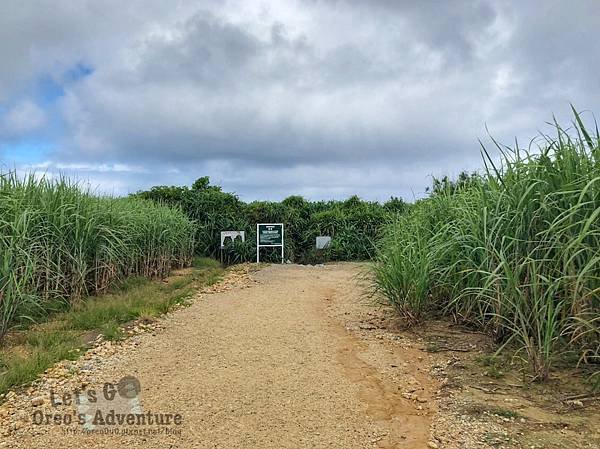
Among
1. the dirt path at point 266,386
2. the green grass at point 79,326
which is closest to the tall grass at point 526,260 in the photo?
the dirt path at point 266,386

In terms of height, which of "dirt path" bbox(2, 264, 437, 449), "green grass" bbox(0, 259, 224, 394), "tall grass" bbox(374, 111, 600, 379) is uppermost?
"tall grass" bbox(374, 111, 600, 379)

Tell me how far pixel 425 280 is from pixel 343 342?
3.02 ft

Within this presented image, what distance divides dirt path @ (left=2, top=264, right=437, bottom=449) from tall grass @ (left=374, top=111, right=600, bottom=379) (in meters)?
0.68

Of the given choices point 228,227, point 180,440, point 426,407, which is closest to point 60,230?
point 180,440

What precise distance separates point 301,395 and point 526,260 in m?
1.72

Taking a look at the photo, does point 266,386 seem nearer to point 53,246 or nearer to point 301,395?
point 301,395

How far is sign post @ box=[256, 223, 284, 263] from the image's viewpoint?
12270 mm

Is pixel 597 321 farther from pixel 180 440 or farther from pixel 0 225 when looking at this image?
pixel 0 225

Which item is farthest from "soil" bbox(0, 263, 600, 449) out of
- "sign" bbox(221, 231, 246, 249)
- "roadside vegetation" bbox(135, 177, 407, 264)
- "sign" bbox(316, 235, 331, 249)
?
"sign" bbox(316, 235, 331, 249)

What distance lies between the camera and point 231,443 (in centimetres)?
246

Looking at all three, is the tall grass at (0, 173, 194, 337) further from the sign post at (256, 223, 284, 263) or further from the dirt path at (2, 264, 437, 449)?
the sign post at (256, 223, 284, 263)

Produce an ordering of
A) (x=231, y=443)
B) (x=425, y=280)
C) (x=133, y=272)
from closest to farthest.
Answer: (x=231, y=443) → (x=425, y=280) → (x=133, y=272)

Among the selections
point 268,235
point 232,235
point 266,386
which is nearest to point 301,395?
point 266,386

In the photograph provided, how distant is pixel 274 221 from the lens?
536 inches
